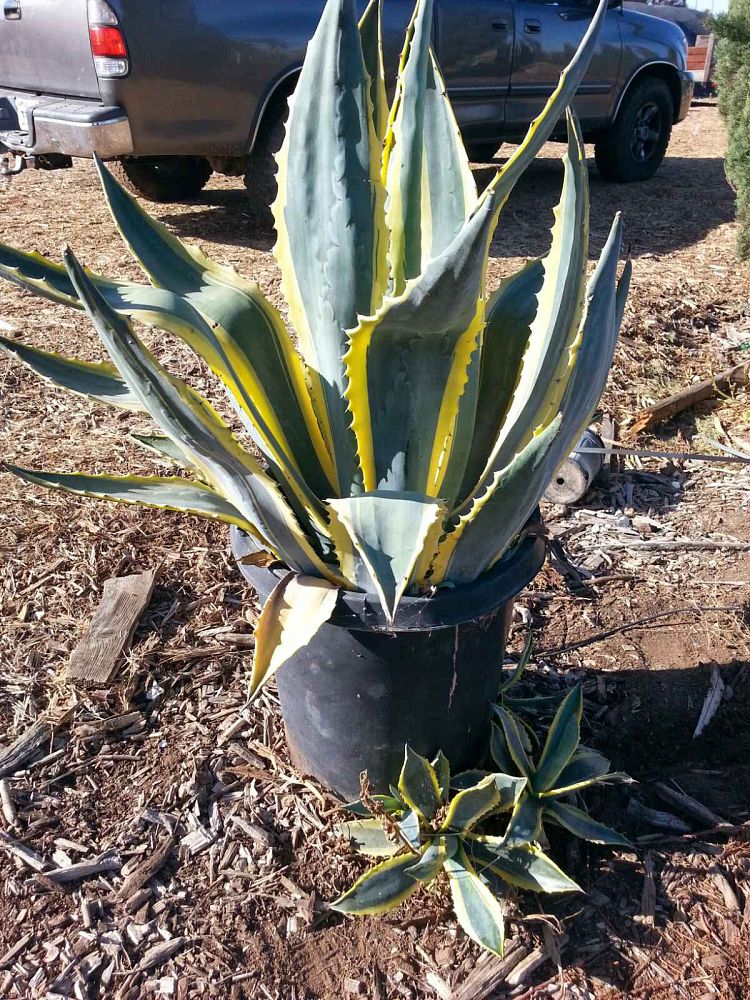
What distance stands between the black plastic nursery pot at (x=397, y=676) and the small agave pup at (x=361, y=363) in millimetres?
A: 33

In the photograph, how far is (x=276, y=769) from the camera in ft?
6.40

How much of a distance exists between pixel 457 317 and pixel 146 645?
1416 mm

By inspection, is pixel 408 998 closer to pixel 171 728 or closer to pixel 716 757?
pixel 171 728

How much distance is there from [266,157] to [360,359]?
454 cm

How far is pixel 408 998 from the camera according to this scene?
5.05 feet

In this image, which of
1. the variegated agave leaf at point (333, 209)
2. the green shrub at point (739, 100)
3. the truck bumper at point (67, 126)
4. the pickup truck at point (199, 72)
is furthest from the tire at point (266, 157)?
the variegated agave leaf at point (333, 209)

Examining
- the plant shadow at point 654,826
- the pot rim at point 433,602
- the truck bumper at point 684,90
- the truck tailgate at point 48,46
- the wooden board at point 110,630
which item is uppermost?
the truck tailgate at point 48,46

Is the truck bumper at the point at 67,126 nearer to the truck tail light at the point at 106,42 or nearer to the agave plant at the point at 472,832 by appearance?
the truck tail light at the point at 106,42

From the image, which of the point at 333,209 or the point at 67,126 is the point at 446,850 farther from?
the point at 67,126

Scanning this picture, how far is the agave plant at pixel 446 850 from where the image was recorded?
1.49 meters

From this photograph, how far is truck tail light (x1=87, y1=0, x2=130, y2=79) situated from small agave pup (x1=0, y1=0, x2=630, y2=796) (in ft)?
11.4

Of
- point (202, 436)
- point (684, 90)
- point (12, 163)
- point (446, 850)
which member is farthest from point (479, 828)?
point (684, 90)

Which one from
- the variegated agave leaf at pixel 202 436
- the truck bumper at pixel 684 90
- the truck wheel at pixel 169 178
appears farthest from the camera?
Answer: the truck bumper at pixel 684 90

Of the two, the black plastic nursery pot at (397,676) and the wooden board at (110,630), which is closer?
the black plastic nursery pot at (397,676)
